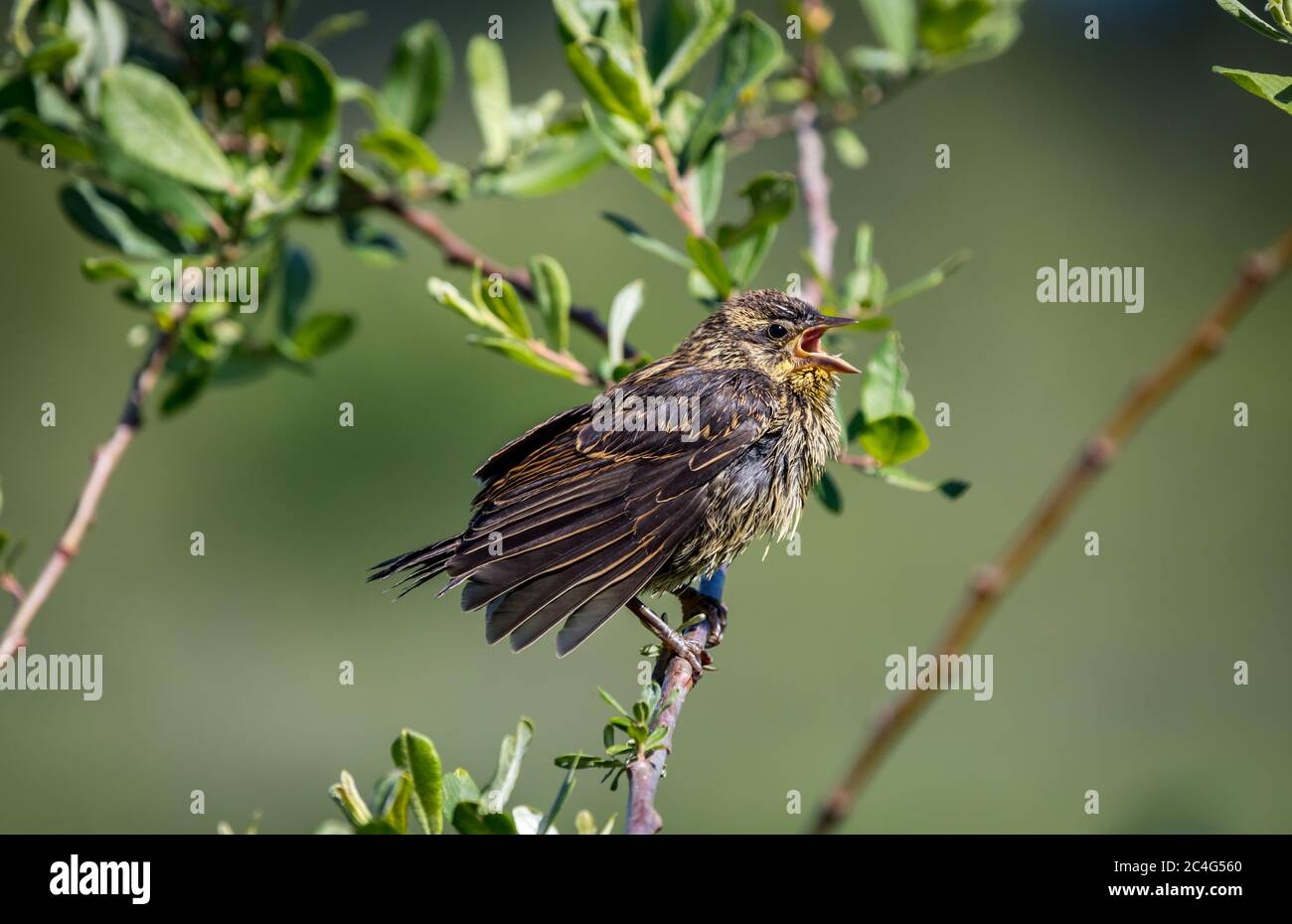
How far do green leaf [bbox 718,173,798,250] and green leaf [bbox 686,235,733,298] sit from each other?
0.16ft

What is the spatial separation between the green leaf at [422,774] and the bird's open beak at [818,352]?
1671 millimetres

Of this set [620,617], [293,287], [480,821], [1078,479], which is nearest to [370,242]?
[293,287]

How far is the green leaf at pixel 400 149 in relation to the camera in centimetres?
288

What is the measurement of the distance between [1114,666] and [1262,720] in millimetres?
900

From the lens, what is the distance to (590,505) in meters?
3.11

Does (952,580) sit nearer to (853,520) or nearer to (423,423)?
(853,520)

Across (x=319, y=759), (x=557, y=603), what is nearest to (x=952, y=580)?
(x=319, y=759)

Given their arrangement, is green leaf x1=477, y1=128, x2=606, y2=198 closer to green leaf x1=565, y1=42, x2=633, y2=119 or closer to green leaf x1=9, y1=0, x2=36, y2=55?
green leaf x1=565, y1=42, x2=633, y2=119

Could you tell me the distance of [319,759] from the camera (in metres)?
6.67

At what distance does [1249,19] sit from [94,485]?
2.28m

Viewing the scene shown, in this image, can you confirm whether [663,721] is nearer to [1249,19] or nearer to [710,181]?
[710,181]

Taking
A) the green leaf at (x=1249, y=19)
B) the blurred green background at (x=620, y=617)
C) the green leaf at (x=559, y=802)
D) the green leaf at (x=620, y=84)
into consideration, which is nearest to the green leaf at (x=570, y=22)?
the green leaf at (x=620, y=84)

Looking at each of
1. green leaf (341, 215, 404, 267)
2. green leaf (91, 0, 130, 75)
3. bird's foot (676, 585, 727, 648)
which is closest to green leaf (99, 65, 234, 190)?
green leaf (91, 0, 130, 75)

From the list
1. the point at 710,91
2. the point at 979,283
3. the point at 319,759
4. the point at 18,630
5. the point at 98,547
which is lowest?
the point at 319,759
